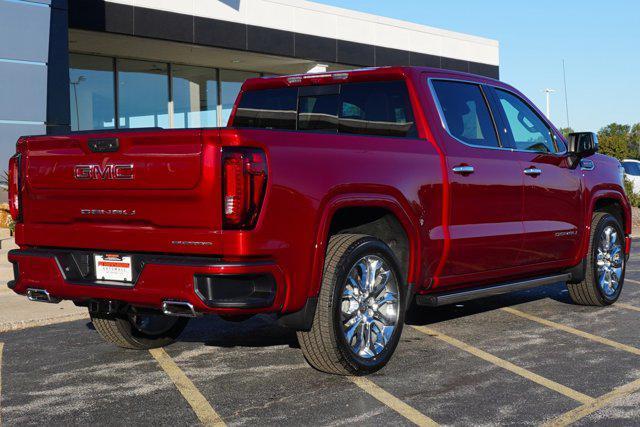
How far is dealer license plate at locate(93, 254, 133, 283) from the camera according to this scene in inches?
205

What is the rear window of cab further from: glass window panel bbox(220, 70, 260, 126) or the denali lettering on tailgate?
glass window panel bbox(220, 70, 260, 126)

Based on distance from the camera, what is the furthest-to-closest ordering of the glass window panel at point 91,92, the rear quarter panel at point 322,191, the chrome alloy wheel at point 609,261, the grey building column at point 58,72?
the glass window panel at point 91,92
the grey building column at point 58,72
the chrome alloy wheel at point 609,261
the rear quarter panel at point 322,191

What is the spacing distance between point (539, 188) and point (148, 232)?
364cm

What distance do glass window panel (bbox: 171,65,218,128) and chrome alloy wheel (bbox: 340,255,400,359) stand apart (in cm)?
1707

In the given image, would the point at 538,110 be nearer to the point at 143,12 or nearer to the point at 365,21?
the point at 143,12

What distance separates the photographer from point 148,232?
→ 5.10 metres

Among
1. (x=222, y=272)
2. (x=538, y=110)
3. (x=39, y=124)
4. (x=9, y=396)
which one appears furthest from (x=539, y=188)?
(x=39, y=124)

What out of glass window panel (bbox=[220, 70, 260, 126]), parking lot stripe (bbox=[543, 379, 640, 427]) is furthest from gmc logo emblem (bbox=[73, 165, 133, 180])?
glass window panel (bbox=[220, 70, 260, 126])

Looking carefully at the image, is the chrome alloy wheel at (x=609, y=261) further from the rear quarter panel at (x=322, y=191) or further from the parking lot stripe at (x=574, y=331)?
the rear quarter panel at (x=322, y=191)

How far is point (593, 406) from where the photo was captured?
5.04 m

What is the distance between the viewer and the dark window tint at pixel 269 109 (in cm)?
715

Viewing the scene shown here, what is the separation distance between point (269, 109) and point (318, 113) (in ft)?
1.72

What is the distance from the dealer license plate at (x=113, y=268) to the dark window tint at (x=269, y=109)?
7.42 feet

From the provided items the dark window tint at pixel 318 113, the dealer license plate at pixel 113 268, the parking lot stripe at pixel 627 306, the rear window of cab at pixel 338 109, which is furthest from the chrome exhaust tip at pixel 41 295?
the parking lot stripe at pixel 627 306
